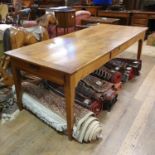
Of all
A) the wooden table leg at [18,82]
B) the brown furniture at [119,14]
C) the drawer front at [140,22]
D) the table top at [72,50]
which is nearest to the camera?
the table top at [72,50]

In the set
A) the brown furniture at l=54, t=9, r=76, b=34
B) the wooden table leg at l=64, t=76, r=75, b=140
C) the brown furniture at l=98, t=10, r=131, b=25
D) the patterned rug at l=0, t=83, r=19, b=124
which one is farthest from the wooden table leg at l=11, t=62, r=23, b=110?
the brown furniture at l=98, t=10, r=131, b=25

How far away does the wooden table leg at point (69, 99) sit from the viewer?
142 cm

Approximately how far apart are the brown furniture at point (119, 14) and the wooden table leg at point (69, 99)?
4.22 metres

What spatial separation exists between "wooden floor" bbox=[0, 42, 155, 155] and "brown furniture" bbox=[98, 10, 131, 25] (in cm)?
339

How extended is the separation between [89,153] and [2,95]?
1.29m

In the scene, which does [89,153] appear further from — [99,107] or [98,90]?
[98,90]

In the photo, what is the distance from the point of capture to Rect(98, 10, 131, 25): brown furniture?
16.7 feet

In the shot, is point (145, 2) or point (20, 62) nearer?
point (20, 62)

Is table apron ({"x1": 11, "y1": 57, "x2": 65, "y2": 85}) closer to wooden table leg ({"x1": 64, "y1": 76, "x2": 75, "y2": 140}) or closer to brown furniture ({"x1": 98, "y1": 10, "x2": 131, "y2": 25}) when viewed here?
wooden table leg ({"x1": 64, "y1": 76, "x2": 75, "y2": 140})

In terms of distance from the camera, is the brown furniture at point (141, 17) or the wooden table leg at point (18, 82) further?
the brown furniture at point (141, 17)

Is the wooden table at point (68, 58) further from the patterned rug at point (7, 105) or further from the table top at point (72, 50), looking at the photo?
the patterned rug at point (7, 105)

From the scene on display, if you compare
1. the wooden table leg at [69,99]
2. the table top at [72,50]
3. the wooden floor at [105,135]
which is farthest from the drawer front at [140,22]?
the wooden table leg at [69,99]

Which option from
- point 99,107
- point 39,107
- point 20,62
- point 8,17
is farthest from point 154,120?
point 8,17

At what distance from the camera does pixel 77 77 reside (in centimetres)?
147
